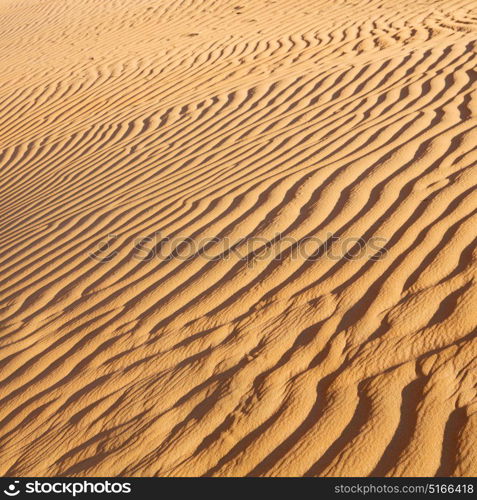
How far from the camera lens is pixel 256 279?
3.25 metres

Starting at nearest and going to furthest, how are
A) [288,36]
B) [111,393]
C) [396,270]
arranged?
[111,393], [396,270], [288,36]

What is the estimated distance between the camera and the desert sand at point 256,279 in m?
2.30

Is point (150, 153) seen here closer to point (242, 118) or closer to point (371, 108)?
point (242, 118)

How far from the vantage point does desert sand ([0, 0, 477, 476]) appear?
2.30 meters

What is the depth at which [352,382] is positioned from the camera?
7.89 ft

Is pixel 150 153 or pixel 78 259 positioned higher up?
pixel 150 153

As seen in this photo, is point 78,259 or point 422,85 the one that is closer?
point 78,259

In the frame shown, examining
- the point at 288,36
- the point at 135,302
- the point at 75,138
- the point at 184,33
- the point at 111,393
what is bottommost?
the point at 111,393

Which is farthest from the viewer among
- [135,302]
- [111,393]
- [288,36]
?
[288,36]

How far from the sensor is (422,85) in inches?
211

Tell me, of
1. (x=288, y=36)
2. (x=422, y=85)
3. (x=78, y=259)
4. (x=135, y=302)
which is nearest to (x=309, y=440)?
(x=135, y=302)

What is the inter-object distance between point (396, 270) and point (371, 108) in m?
2.61

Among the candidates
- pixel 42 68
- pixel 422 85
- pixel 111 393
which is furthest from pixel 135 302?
pixel 42 68

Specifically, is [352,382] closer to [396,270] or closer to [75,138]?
[396,270]
